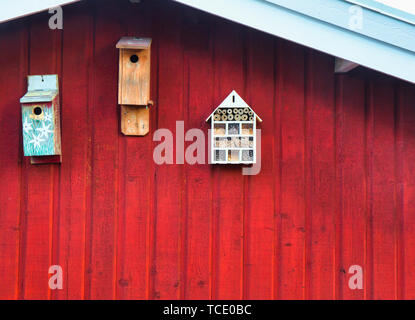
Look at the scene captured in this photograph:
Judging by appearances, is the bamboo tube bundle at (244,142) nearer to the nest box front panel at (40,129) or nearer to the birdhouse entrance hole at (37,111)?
the nest box front panel at (40,129)

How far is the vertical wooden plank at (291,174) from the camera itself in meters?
3.27

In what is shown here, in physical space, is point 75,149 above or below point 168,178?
above

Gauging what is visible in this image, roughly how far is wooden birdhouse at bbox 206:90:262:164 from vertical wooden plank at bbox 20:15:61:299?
103 cm

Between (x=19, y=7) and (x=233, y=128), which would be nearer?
(x=19, y=7)

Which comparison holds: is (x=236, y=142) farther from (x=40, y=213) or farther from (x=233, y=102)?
(x=40, y=213)

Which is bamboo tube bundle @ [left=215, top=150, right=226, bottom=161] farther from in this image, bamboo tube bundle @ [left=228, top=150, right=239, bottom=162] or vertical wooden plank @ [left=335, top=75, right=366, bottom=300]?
vertical wooden plank @ [left=335, top=75, right=366, bottom=300]

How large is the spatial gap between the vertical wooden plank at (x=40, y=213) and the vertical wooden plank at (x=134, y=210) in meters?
0.44

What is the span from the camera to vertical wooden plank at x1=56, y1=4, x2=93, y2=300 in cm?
330

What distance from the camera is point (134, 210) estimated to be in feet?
10.9

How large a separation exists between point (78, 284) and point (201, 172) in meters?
1.04

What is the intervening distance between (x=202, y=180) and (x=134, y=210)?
0.46m

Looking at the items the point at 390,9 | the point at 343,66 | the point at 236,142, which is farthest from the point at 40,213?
the point at 390,9

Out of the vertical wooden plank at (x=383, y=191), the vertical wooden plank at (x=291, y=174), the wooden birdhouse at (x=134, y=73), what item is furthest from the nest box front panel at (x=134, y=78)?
the vertical wooden plank at (x=383, y=191)

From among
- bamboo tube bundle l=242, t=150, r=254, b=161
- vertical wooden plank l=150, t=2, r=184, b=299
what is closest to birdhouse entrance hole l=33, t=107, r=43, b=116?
vertical wooden plank l=150, t=2, r=184, b=299
